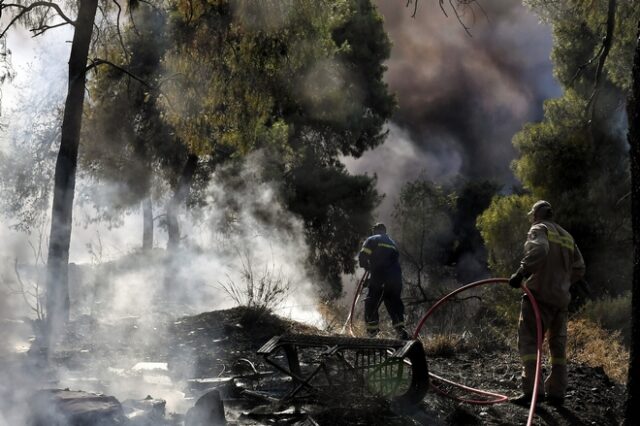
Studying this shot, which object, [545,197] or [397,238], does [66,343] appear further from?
[397,238]

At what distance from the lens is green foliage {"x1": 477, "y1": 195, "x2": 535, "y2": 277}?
14688 mm

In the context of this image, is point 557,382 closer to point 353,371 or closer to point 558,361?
point 558,361

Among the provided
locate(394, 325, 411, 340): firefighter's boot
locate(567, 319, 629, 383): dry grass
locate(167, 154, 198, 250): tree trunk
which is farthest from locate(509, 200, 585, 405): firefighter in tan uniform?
locate(167, 154, 198, 250): tree trunk

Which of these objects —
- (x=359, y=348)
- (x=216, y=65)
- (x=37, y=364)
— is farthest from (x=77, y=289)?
(x=359, y=348)

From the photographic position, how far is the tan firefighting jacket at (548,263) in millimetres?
6307

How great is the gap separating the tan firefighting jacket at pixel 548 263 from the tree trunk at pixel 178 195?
12.8m

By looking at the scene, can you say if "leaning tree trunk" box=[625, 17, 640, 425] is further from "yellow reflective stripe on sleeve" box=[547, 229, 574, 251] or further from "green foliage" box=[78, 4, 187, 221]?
"green foliage" box=[78, 4, 187, 221]

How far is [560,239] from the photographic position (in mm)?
6504

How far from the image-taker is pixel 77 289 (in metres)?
13.4

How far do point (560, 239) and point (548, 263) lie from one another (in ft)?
0.84

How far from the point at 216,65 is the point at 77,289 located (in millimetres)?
6367

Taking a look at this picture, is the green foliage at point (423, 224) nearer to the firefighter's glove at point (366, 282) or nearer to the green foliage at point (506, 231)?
the green foliage at point (506, 231)

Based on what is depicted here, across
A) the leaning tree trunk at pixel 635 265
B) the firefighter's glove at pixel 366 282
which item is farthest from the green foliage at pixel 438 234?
the leaning tree trunk at pixel 635 265

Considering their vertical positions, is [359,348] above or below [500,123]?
below
